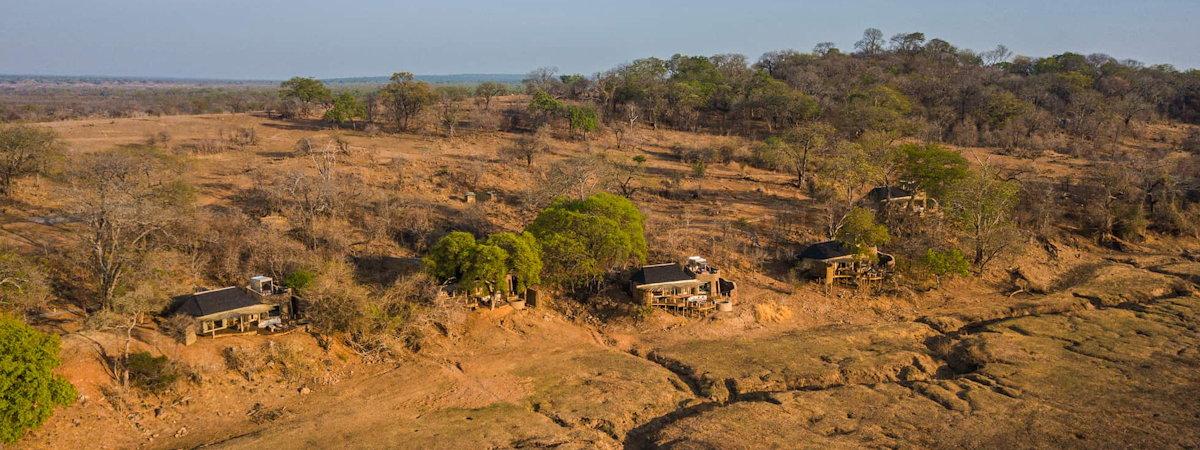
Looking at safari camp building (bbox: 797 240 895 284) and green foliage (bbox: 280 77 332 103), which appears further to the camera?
green foliage (bbox: 280 77 332 103)

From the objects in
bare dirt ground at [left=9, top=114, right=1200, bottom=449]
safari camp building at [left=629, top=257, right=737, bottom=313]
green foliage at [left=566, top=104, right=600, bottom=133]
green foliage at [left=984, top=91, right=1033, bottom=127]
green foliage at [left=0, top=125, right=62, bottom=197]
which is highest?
green foliage at [left=984, top=91, right=1033, bottom=127]

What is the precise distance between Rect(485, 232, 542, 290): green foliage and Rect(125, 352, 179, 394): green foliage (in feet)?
38.7

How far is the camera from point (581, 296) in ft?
101

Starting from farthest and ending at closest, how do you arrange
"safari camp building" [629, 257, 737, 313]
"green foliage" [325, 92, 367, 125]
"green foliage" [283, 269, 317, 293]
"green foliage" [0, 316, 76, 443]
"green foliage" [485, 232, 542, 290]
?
"green foliage" [325, 92, 367, 125] < "safari camp building" [629, 257, 737, 313] < "green foliage" [485, 232, 542, 290] < "green foliage" [283, 269, 317, 293] < "green foliage" [0, 316, 76, 443]

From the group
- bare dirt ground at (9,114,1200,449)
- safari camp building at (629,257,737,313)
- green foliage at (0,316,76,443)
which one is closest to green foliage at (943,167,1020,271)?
bare dirt ground at (9,114,1200,449)

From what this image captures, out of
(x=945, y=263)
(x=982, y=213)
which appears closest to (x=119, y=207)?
(x=945, y=263)

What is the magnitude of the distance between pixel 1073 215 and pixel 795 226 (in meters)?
20.1

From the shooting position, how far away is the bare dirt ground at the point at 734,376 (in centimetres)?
2039

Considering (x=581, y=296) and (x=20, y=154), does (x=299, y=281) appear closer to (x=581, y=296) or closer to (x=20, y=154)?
(x=581, y=296)

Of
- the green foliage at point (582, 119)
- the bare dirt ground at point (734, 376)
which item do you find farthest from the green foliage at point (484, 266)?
the green foliage at point (582, 119)

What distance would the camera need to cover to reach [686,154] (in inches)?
2101

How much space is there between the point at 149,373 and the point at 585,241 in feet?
53.0

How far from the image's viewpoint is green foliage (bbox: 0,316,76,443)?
17.4 meters

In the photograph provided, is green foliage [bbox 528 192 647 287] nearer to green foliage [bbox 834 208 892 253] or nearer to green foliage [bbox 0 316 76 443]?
green foliage [bbox 834 208 892 253]
